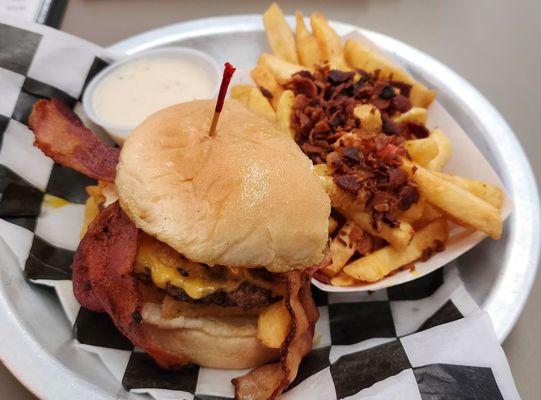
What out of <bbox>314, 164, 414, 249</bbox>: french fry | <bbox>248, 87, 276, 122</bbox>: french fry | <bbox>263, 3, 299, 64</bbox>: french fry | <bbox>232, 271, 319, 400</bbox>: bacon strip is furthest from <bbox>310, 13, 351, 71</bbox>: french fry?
<bbox>232, 271, 319, 400</bbox>: bacon strip

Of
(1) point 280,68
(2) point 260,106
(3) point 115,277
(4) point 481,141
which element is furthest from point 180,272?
(4) point 481,141

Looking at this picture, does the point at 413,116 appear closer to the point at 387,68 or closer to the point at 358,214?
the point at 387,68

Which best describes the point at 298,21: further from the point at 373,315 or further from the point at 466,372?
the point at 466,372

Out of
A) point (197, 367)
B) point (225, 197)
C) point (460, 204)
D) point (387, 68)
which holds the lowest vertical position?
point (197, 367)

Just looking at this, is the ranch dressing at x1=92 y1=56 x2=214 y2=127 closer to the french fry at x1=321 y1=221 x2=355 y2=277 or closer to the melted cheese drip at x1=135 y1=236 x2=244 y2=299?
the melted cheese drip at x1=135 y1=236 x2=244 y2=299

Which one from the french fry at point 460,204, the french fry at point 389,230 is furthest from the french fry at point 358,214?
the french fry at point 460,204

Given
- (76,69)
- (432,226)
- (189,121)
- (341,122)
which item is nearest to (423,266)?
(432,226)

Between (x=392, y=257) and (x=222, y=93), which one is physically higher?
(x=222, y=93)

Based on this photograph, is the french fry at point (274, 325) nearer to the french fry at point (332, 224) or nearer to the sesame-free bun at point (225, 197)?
the sesame-free bun at point (225, 197)
